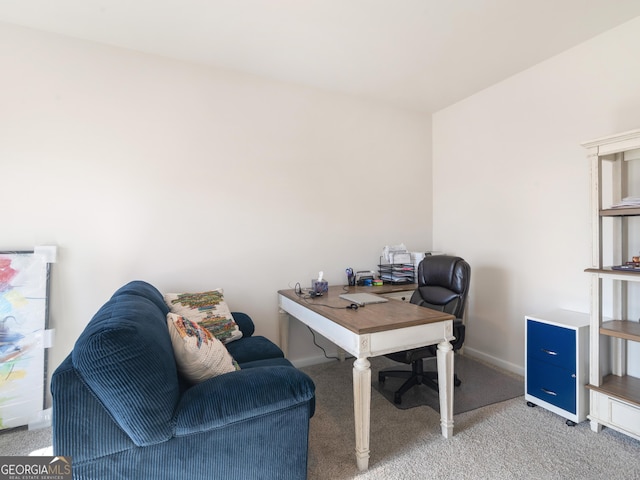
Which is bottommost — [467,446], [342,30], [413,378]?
[467,446]

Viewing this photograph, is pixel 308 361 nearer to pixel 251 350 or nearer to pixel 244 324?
pixel 244 324

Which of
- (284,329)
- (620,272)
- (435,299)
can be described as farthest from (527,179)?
(284,329)

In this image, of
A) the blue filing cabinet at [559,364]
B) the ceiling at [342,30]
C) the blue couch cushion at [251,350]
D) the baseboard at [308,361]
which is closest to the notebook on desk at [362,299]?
the blue couch cushion at [251,350]

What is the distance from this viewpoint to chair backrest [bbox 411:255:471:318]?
8.30ft

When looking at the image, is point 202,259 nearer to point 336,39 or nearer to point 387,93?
point 336,39

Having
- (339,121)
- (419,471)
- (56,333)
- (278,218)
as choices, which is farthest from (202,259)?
(419,471)

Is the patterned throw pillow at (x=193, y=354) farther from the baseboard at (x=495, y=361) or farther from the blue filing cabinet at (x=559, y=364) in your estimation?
the baseboard at (x=495, y=361)

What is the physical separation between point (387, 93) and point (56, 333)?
11.5 ft

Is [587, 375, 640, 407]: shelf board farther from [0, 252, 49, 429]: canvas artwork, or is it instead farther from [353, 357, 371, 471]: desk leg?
[0, 252, 49, 429]: canvas artwork

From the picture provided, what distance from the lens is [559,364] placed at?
7.23ft

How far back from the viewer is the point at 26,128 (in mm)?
2209

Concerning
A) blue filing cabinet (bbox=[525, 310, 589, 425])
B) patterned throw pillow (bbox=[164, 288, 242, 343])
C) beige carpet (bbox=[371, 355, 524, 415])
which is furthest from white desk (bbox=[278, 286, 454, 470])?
blue filing cabinet (bbox=[525, 310, 589, 425])

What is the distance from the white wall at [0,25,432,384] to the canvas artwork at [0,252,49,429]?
0.11 metres

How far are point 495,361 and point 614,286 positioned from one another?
1.29 meters
